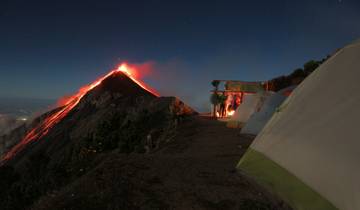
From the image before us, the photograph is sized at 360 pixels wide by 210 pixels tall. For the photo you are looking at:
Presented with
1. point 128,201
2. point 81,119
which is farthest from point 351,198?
point 81,119

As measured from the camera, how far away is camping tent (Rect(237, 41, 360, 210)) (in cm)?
373

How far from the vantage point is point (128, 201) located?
15.8 ft

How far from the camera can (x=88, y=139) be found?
23.3 metres

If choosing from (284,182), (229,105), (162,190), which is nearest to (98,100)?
(229,105)

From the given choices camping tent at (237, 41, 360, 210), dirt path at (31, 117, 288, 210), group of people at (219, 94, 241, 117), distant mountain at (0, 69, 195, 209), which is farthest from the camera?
group of people at (219, 94, 241, 117)

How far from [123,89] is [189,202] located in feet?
201

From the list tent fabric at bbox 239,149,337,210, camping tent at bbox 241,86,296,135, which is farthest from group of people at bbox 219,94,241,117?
tent fabric at bbox 239,149,337,210

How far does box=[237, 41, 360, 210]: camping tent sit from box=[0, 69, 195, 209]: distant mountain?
20.2 ft

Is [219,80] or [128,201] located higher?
[219,80]

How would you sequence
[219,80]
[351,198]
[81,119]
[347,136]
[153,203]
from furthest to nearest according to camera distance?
[81,119]
[219,80]
[153,203]
[347,136]
[351,198]

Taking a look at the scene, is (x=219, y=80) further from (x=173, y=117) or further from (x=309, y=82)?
(x=309, y=82)

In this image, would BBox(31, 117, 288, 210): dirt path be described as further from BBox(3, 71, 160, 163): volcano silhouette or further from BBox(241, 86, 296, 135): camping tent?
BBox(3, 71, 160, 163): volcano silhouette

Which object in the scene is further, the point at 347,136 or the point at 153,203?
the point at 153,203

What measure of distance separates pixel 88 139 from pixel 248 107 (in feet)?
49.1
